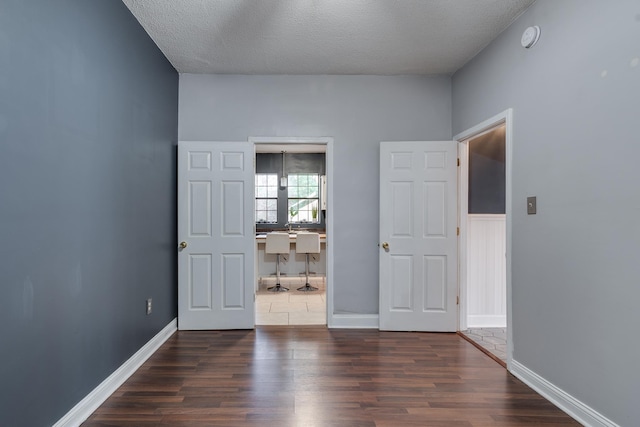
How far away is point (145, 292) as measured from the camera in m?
2.95

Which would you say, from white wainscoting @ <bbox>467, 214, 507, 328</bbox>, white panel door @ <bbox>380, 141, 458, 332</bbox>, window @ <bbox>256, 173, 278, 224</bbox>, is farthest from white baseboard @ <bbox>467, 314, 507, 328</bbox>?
window @ <bbox>256, 173, 278, 224</bbox>

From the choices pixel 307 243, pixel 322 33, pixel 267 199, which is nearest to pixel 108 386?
pixel 322 33

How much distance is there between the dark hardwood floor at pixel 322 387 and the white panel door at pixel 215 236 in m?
0.35

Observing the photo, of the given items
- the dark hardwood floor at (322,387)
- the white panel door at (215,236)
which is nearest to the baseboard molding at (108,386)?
the dark hardwood floor at (322,387)

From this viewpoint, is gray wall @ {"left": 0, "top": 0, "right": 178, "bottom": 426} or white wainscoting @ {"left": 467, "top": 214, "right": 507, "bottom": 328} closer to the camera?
gray wall @ {"left": 0, "top": 0, "right": 178, "bottom": 426}

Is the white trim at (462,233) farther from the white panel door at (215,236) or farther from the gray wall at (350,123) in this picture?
the white panel door at (215,236)

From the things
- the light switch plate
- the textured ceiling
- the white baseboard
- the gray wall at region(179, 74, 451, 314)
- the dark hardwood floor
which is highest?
the textured ceiling

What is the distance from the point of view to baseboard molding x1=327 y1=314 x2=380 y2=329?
3793mm

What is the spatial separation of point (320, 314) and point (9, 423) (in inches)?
124

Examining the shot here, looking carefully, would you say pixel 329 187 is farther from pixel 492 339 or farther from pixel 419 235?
pixel 492 339

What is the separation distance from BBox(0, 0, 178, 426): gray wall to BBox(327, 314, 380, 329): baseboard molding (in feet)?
5.89

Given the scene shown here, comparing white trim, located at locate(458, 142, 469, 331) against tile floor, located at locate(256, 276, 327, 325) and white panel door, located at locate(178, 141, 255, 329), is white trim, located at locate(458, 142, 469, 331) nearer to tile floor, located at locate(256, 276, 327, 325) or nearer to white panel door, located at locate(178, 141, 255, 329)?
tile floor, located at locate(256, 276, 327, 325)

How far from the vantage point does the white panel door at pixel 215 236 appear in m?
3.65

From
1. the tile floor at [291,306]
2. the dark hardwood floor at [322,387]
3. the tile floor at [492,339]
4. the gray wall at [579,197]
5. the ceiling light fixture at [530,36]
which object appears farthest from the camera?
the tile floor at [291,306]
